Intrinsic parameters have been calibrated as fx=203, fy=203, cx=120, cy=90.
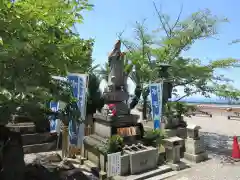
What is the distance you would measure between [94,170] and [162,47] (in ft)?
34.6

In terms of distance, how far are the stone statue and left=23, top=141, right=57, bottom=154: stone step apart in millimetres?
4372

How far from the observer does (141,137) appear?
331 inches

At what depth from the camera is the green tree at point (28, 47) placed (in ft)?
9.61

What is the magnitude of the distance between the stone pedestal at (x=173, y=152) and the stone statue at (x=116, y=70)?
2975mm

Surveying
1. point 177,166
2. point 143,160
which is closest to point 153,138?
point 143,160

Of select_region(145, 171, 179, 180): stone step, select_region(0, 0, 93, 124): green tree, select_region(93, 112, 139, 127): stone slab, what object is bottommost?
select_region(145, 171, 179, 180): stone step

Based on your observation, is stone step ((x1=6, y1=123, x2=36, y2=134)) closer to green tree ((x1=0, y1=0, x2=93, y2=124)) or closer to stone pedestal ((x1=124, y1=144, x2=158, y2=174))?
stone pedestal ((x1=124, y1=144, x2=158, y2=174))

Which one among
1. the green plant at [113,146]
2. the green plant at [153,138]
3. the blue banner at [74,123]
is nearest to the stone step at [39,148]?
the blue banner at [74,123]

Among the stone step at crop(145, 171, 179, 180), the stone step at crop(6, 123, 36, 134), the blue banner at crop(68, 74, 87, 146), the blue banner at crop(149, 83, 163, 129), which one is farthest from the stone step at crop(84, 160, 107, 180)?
the stone step at crop(6, 123, 36, 134)

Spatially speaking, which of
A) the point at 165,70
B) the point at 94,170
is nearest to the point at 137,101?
the point at 165,70

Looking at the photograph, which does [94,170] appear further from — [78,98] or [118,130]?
[78,98]

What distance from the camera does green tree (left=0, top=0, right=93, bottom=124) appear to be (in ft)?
9.61

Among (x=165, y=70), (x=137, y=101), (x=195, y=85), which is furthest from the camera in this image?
(x=137, y=101)

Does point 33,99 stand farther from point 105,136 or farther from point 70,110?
point 105,136
